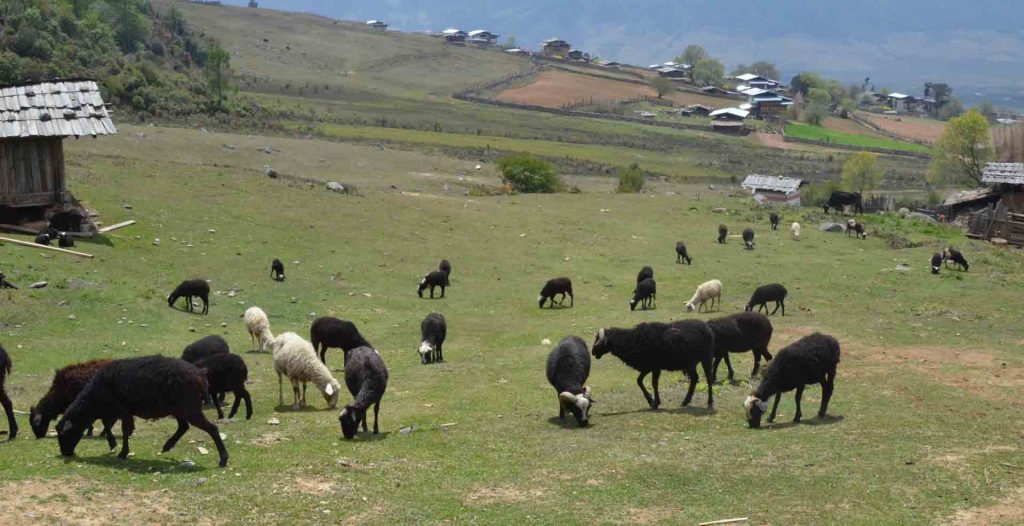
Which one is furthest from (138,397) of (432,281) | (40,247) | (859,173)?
(859,173)

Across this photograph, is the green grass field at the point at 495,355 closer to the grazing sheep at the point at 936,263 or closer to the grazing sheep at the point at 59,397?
the grazing sheep at the point at 59,397

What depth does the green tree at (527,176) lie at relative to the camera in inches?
2547

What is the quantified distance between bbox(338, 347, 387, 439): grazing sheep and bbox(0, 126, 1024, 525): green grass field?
424 millimetres

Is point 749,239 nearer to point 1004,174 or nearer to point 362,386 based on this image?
point 1004,174

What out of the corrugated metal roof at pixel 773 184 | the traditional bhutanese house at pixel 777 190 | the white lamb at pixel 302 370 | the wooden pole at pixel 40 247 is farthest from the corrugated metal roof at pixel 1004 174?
the white lamb at pixel 302 370

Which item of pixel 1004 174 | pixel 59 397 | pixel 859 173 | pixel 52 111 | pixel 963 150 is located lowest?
pixel 59 397

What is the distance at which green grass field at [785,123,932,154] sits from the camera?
467 feet

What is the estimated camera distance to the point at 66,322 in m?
26.6

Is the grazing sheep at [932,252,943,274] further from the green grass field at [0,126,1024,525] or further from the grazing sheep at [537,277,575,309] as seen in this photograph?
the grazing sheep at [537,277,575,309]

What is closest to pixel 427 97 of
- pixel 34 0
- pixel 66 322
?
pixel 34 0

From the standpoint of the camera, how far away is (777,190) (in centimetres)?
7488

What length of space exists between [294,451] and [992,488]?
10.6 meters

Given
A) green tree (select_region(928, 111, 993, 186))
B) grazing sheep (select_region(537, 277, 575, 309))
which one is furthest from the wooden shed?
green tree (select_region(928, 111, 993, 186))

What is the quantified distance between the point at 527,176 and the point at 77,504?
2083 inches
